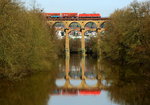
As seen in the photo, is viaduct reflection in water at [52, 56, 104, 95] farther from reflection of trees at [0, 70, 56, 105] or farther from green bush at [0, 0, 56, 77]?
green bush at [0, 0, 56, 77]

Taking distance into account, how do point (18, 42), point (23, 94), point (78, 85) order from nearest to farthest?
point (23, 94) → point (18, 42) → point (78, 85)

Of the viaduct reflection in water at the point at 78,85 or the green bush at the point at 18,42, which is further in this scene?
the viaduct reflection in water at the point at 78,85

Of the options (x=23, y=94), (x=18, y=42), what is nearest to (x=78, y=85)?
(x=18, y=42)

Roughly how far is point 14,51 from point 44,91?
3.37 metres

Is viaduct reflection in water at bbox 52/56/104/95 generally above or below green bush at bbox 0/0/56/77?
below

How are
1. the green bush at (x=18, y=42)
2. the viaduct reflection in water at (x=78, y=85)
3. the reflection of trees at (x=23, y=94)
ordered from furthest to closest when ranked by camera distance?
the viaduct reflection in water at (x=78, y=85) → the green bush at (x=18, y=42) → the reflection of trees at (x=23, y=94)

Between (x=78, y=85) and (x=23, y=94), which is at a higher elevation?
(x=23, y=94)

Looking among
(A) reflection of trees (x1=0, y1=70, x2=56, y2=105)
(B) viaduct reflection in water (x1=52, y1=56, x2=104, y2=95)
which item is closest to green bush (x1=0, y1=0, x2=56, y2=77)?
(A) reflection of trees (x1=0, y1=70, x2=56, y2=105)

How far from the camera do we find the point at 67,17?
256ft

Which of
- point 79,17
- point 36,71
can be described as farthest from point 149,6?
point 79,17

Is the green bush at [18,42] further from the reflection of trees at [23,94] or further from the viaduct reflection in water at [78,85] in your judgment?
the viaduct reflection in water at [78,85]

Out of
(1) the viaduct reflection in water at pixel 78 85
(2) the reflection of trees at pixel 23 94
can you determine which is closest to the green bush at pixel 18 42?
(2) the reflection of trees at pixel 23 94

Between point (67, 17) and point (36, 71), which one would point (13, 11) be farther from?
point (67, 17)

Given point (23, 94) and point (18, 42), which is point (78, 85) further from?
point (23, 94)
